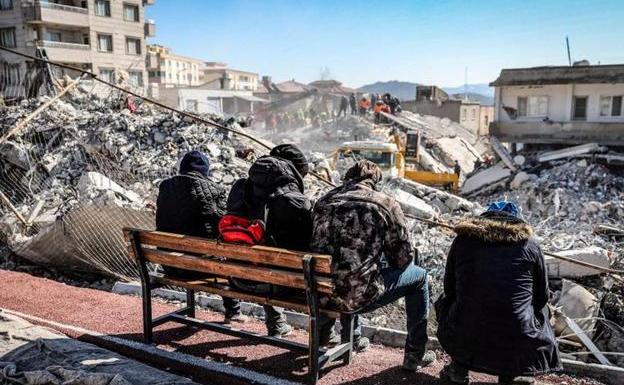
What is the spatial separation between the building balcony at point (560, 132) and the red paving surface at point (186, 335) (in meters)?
23.6

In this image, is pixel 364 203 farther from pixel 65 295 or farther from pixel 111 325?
pixel 65 295

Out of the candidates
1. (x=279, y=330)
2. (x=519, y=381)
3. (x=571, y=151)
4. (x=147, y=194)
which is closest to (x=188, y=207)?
(x=279, y=330)

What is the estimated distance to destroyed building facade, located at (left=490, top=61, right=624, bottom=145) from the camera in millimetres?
23688

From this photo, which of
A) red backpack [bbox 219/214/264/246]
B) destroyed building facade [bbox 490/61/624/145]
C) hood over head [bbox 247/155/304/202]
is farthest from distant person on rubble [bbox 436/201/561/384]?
destroyed building facade [bbox 490/61/624/145]

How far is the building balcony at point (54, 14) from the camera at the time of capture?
32.6 meters

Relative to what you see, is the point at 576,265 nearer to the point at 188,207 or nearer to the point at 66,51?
the point at 188,207

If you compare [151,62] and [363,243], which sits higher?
[151,62]

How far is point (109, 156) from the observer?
36.3 feet

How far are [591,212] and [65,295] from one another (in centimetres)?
1658

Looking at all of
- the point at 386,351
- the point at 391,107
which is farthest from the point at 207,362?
the point at 391,107

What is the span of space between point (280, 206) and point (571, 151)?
2255cm

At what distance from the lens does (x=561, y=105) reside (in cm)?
2500

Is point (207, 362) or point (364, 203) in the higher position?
point (364, 203)

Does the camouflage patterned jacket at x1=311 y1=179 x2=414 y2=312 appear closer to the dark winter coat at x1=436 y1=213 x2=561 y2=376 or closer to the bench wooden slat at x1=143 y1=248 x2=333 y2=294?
the bench wooden slat at x1=143 y1=248 x2=333 y2=294
